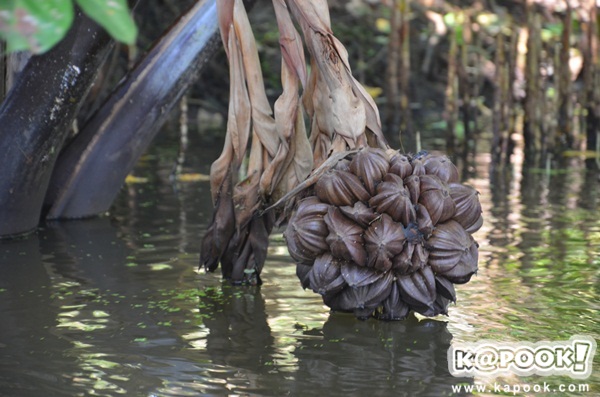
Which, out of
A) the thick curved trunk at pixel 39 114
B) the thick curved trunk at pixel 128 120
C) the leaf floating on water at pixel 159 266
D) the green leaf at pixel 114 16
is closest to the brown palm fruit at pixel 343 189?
the leaf floating on water at pixel 159 266

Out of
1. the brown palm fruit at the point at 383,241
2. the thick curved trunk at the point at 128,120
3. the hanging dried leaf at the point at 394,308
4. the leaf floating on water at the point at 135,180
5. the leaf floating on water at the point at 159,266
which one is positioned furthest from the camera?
the leaf floating on water at the point at 135,180

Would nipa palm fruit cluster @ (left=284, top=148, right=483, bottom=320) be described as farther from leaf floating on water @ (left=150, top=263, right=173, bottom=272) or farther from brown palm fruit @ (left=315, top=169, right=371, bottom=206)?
leaf floating on water @ (left=150, top=263, right=173, bottom=272)

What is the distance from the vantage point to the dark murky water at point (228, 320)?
1.62 metres

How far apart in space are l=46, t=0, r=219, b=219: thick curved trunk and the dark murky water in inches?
5.7

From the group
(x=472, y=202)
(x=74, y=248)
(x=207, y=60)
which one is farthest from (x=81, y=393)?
(x=207, y=60)

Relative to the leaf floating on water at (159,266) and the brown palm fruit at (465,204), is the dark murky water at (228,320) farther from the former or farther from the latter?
the brown palm fruit at (465,204)

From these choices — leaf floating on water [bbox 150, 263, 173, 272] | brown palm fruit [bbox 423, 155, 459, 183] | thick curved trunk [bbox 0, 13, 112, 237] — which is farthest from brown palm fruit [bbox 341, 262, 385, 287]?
thick curved trunk [bbox 0, 13, 112, 237]

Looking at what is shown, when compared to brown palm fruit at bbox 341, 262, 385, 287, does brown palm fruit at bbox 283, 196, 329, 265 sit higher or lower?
higher

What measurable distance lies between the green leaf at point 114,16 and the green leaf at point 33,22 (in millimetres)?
18

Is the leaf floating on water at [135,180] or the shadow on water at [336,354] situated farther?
the leaf floating on water at [135,180]

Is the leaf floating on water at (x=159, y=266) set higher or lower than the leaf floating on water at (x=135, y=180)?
lower

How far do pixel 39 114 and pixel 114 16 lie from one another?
6.72 feet

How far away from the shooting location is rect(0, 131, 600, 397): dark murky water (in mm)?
1620

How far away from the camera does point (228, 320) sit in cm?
201
